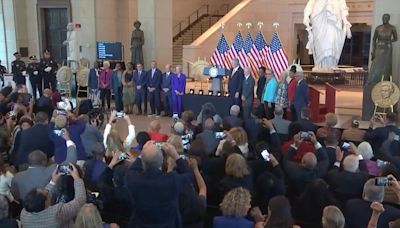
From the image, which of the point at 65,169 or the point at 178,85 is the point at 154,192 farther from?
the point at 178,85

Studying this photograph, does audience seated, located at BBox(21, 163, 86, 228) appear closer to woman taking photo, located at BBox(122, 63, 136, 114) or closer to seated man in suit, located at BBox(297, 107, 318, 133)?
seated man in suit, located at BBox(297, 107, 318, 133)

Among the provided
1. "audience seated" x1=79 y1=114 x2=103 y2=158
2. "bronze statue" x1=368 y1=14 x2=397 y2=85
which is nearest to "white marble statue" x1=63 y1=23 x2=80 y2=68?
"bronze statue" x1=368 y1=14 x2=397 y2=85

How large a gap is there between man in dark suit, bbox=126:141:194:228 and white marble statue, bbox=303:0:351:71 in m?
13.6

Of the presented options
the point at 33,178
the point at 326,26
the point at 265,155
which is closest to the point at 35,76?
the point at 326,26

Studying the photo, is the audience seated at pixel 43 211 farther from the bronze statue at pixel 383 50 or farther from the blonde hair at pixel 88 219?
the bronze statue at pixel 383 50

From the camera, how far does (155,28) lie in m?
16.5

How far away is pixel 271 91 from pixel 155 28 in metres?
6.38

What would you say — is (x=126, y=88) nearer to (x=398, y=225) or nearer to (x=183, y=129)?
(x=183, y=129)

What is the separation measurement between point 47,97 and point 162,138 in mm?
4611

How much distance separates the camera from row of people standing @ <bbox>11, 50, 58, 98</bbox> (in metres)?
15.9

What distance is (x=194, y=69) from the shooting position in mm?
16844

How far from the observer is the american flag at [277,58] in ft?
47.4

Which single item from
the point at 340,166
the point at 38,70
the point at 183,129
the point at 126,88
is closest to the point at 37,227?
the point at 183,129

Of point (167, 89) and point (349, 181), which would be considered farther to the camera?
point (167, 89)
